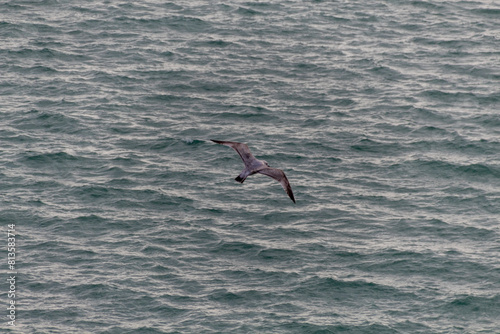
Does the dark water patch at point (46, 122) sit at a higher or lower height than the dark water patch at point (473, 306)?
higher

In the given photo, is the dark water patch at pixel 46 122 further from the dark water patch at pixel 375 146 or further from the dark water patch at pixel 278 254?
the dark water patch at pixel 375 146

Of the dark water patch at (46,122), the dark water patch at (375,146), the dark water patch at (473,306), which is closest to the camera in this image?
the dark water patch at (473,306)

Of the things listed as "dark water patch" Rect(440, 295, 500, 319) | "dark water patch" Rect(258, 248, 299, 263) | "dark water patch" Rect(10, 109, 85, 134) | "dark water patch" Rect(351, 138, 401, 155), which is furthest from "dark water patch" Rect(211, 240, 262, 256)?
"dark water patch" Rect(10, 109, 85, 134)

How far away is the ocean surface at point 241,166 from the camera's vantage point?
162ft

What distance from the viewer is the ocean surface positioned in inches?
1939

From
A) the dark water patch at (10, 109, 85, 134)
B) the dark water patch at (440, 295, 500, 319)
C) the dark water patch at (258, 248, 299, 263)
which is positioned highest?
→ the dark water patch at (10, 109, 85, 134)

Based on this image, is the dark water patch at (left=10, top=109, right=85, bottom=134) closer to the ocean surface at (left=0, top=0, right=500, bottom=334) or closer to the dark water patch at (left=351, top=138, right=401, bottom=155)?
the ocean surface at (left=0, top=0, right=500, bottom=334)

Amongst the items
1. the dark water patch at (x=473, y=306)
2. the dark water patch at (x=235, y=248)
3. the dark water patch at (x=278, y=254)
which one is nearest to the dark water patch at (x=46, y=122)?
the dark water patch at (x=235, y=248)

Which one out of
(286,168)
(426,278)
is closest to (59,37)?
(286,168)

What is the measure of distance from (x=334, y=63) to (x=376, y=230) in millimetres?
21515

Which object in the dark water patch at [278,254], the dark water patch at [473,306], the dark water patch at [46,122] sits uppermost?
the dark water patch at [46,122]

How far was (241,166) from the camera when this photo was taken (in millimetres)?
59719

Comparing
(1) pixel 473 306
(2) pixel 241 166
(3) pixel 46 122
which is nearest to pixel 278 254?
(2) pixel 241 166

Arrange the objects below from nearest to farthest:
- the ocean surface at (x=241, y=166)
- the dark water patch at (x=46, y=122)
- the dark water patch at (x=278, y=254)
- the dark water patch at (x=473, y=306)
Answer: the dark water patch at (x=473, y=306) → the ocean surface at (x=241, y=166) → the dark water patch at (x=278, y=254) → the dark water patch at (x=46, y=122)
